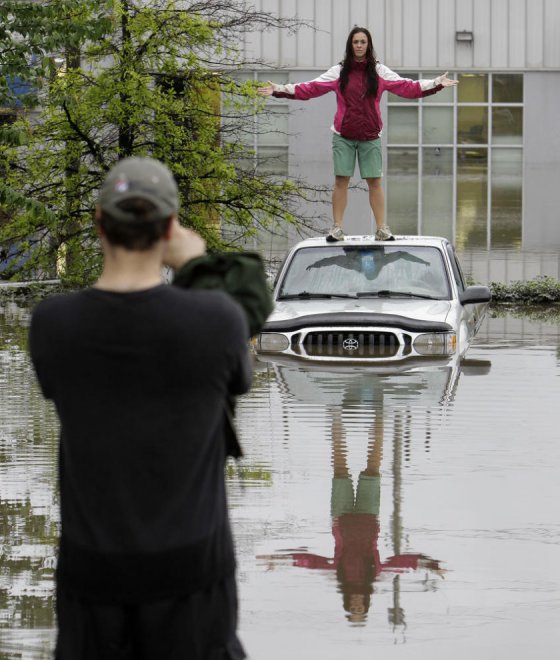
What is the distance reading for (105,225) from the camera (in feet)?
12.0

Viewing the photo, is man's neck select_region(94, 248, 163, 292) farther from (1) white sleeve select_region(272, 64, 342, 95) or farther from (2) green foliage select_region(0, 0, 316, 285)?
(2) green foliage select_region(0, 0, 316, 285)

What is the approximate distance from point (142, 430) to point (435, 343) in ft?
32.5

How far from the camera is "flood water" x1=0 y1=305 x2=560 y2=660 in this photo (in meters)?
6.11

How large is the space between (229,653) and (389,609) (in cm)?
275

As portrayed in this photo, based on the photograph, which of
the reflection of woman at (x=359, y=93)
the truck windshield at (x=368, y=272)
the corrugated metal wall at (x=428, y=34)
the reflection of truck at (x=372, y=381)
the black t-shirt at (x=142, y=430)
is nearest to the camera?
the black t-shirt at (x=142, y=430)

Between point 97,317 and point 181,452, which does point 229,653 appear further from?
point 97,317

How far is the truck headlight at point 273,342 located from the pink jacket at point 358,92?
8.15ft

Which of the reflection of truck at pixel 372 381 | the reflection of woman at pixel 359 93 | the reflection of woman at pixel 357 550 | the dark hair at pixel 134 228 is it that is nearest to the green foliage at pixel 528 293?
the reflection of woman at pixel 359 93

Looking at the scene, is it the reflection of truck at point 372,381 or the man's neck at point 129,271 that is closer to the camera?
the man's neck at point 129,271

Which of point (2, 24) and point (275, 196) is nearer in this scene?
point (2, 24)

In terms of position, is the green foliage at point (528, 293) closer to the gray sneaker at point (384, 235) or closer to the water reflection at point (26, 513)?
the gray sneaker at point (384, 235)

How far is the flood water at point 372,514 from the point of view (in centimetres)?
611

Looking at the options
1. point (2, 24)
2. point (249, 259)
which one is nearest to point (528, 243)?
point (2, 24)

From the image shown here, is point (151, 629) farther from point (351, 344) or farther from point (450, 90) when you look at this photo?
point (450, 90)
